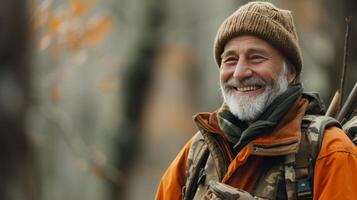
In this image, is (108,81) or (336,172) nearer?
(336,172)

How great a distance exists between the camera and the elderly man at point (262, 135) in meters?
5.51

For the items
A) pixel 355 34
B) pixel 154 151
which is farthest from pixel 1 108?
pixel 154 151

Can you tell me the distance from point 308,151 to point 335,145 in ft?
0.45

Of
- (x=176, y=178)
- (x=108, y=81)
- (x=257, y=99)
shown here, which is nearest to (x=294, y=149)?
(x=257, y=99)

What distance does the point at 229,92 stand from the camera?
5.96 metres

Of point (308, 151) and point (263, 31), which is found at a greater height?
point (263, 31)

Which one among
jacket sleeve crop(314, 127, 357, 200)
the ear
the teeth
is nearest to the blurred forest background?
the teeth

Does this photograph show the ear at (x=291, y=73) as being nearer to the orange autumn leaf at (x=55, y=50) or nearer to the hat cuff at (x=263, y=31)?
the hat cuff at (x=263, y=31)

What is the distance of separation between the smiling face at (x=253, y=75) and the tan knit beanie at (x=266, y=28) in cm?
4

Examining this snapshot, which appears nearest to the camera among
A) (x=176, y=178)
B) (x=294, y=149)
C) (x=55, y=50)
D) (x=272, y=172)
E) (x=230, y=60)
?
(x=294, y=149)

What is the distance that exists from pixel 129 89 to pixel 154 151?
17.5 m

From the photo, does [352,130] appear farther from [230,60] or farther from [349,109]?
[230,60]

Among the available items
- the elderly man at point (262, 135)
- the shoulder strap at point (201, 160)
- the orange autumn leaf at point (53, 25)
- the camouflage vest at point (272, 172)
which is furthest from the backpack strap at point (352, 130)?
the orange autumn leaf at point (53, 25)

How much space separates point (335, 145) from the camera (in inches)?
217
